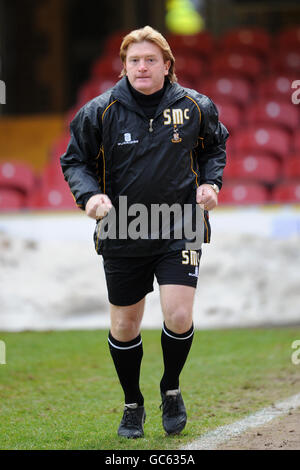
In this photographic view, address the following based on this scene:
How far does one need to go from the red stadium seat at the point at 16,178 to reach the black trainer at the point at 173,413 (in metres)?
7.30

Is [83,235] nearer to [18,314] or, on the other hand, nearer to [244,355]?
[18,314]

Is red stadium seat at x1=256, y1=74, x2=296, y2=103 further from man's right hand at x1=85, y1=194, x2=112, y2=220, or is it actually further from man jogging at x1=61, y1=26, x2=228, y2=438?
man's right hand at x1=85, y1=194, x2=112, y2=220

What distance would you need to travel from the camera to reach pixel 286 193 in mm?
10242

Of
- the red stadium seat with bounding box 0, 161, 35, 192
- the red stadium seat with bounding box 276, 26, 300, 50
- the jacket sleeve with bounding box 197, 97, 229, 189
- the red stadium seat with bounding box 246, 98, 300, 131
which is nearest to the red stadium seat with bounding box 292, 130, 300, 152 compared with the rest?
the red stadium seat with bounding box 246, 98, 300, 131

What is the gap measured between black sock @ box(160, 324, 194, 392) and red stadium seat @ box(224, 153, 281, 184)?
6.79 metres

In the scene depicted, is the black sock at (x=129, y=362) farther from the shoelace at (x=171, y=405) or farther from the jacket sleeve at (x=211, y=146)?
the jacket sleeve at (x=211, y=146)

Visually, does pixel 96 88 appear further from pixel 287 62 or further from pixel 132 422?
pixel 132 422

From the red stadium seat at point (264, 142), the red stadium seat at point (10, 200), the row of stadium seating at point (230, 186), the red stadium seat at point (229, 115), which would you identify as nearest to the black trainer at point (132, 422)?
the row of stadium seating at point (230, 186)

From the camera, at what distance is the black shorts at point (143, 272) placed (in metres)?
4.04

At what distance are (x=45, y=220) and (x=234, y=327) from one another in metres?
2.45

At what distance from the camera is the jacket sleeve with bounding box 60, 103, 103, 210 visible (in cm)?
396

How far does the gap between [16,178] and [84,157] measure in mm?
7282
